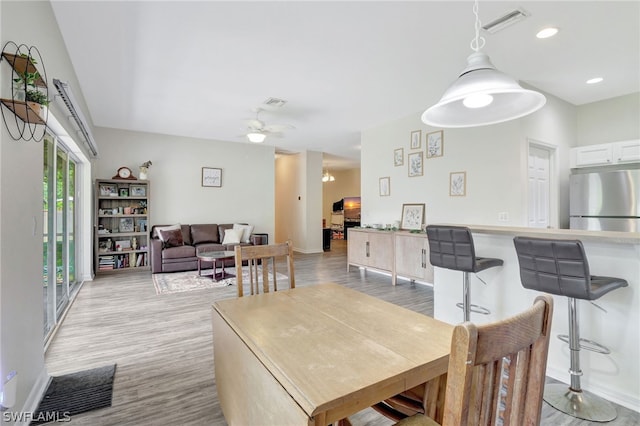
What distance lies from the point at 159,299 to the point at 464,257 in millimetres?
3781

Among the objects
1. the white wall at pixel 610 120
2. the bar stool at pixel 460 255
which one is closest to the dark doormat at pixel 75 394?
the bar stool at pixel 460 255

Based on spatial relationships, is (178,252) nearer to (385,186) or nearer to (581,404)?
(385,186)

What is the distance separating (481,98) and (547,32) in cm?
174

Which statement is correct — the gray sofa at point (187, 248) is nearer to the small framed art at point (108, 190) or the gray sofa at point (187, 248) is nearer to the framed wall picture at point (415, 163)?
the small framed art at point (108, 190)

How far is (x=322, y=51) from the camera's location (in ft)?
10.1

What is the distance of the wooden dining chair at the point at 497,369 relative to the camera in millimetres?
616

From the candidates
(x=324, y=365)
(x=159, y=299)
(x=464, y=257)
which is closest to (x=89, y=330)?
(x=159, y=299)

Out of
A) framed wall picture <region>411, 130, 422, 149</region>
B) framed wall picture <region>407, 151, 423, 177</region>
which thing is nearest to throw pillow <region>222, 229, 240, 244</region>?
framed wall picture <region>407, 151, 423, 177</region>

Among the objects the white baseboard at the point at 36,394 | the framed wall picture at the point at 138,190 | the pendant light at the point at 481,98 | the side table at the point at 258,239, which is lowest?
the white baseboard at the point at 36,394

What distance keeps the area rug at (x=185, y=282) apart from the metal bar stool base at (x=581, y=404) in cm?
384

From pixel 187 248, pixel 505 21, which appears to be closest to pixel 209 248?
pixel 187 248

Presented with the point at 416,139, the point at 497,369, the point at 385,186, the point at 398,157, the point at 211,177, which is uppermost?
the point at 416,139

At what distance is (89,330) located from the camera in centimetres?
311

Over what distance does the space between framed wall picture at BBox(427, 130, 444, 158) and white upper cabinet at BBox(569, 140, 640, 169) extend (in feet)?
6.26
